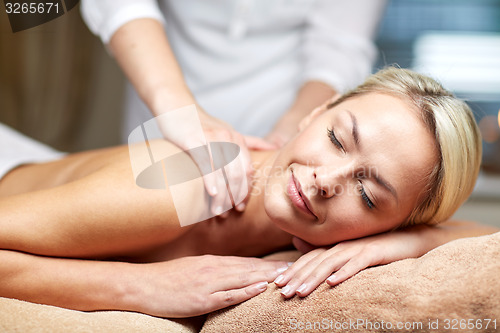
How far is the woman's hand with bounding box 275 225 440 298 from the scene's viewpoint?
0.85 m

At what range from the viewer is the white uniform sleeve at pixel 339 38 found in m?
1.57

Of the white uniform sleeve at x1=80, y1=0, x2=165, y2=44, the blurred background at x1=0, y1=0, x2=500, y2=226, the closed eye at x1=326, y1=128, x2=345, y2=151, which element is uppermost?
the white uniform sleeve at x1=80, y1=0, x2=165, y2=44

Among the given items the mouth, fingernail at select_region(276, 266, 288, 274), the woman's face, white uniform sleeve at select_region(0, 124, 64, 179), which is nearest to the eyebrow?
the woman's face

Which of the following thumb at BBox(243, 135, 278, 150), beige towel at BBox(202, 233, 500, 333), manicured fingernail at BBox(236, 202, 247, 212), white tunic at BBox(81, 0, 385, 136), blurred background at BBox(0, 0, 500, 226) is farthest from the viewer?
blurred background at BBox(0, 0, 500, 226)

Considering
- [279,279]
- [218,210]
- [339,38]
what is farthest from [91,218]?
[339,38]

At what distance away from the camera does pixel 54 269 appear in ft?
3.04

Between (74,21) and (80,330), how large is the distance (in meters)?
1.86

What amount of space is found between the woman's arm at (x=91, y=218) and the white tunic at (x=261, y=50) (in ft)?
1.89

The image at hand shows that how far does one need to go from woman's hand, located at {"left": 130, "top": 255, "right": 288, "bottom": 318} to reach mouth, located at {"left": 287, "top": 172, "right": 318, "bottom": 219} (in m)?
0.11

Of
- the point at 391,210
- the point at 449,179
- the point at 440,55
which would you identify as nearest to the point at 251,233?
the point at 391,210

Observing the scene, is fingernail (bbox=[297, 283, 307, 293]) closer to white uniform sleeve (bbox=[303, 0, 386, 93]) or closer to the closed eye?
the closed eye

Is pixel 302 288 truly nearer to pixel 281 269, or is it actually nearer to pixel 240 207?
pixel 281 269

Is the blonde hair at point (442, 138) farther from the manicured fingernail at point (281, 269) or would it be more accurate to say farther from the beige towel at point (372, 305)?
the manicured fingernail at point (281, 269)

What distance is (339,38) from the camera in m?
1.59
